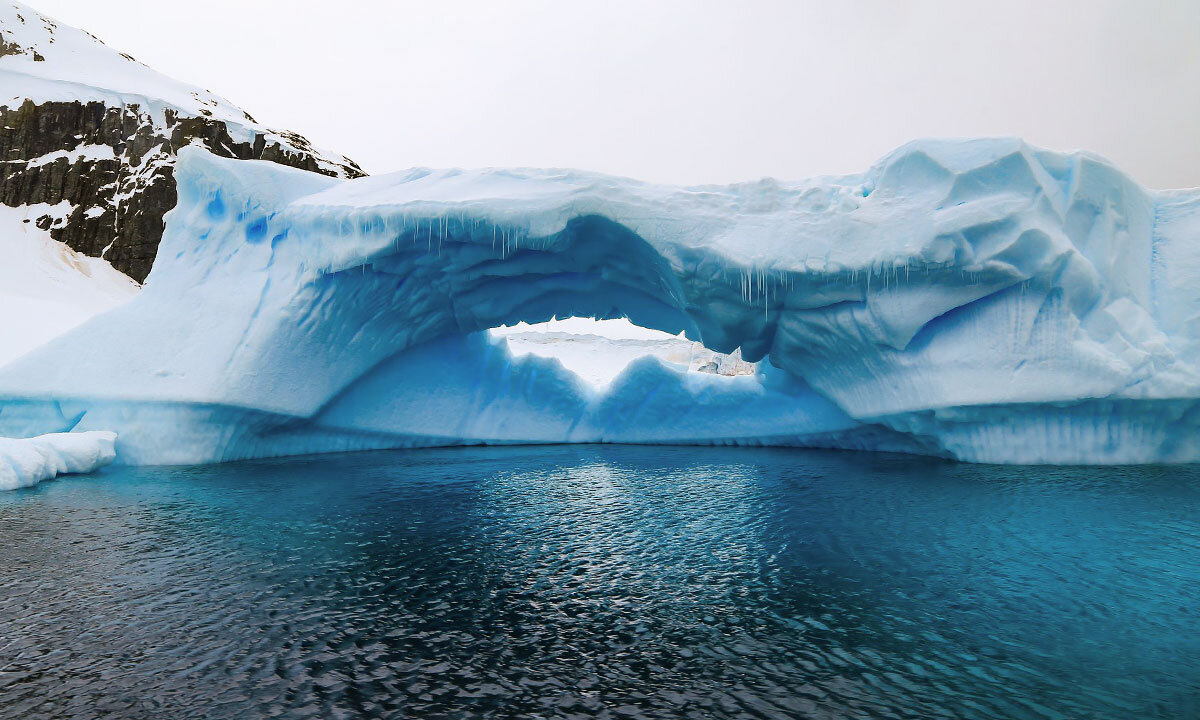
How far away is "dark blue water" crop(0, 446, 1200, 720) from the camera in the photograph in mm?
3686

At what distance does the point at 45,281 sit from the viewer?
109 ft

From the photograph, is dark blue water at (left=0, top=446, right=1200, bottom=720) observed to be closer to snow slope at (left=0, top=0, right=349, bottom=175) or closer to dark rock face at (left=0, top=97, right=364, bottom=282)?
dark rock face at (left=0, top=97, right=364, bottom=282)

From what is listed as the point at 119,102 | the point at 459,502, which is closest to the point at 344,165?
the point at 119,102

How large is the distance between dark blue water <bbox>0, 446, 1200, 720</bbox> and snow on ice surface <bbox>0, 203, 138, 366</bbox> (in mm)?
20292

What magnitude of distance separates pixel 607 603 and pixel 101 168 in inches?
Result: 1839

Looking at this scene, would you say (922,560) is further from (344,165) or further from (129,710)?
(344,165)

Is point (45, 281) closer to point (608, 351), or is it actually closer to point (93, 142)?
point (93, 142)

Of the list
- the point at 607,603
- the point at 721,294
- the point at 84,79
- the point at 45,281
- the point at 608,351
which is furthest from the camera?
the point at 84,79

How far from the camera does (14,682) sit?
12.5 ft

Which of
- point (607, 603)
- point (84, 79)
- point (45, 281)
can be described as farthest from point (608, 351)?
point (84, 79)

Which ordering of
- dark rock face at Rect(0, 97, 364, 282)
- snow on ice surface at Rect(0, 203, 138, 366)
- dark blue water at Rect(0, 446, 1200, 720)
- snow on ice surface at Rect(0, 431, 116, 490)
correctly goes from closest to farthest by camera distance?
dark blue water at Rect(0, 446, 1200, 720), snow on ice surface at Rect(0, 431, 116, 490), snow on ice surface at Rect(0, 203, 138, 366), dark rock face at Rect(0, 97, 364, 282)

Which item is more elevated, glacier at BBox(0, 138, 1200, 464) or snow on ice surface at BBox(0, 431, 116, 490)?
glacier at BBox(0, 138, 1200, 464)

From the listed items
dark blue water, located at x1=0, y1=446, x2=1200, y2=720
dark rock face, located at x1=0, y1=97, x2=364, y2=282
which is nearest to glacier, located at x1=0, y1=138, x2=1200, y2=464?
dark blue water, located at x1=0, y1=446, x2=1200, y2=720

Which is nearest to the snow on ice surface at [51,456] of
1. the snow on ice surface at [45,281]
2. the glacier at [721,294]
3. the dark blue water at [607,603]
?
the glacier at [721,294]
